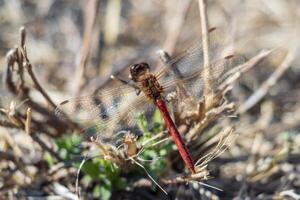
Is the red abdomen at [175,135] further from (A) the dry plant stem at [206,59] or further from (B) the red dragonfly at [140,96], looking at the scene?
(A) the dry plant stem at [206,59]

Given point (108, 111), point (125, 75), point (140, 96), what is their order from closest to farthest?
point (108, 111) → point (140, 96) → point (125, 75)

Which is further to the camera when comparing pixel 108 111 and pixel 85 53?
pixel 85 53

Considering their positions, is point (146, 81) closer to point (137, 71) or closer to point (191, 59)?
point (137, 71)

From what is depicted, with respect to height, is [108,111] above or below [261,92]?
below

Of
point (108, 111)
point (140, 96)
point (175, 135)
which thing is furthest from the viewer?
point (140, 96)

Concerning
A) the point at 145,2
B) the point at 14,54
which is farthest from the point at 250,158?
the point at 145,2

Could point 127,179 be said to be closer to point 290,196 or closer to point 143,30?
point 290,196

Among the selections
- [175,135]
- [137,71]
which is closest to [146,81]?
[137,71]
